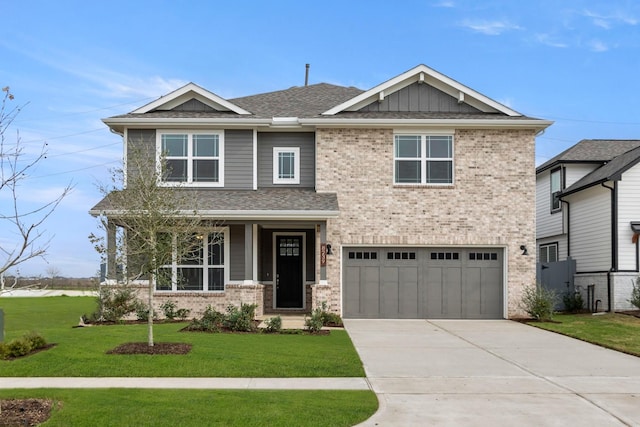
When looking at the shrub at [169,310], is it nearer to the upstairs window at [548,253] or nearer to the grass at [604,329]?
the grass at [604,329]

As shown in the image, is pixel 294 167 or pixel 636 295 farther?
pixel 294 167

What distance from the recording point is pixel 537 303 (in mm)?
19328

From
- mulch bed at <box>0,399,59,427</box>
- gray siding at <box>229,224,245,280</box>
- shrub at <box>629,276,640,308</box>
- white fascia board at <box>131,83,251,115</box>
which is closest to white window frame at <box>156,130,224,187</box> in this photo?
white fascia board at <box>131,83,251,115</box>

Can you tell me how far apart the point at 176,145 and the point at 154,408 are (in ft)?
43.6

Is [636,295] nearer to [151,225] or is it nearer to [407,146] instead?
[407,146]

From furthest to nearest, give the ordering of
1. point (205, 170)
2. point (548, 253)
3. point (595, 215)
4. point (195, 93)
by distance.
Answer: point (548, 253) → point (595, 215) → point (195, 93) → point (205, 170)

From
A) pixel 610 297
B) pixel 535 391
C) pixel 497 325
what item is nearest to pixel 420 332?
pixel 497 325

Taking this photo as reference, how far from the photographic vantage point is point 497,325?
1864cm

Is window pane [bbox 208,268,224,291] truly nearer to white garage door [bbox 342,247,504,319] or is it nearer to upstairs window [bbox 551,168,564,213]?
white garage door [bbox 342,247,504,319]

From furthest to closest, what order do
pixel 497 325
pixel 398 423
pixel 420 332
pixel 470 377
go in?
1. pixel 497 325
2. pixel 420 332
3. pixel 470 377
4. pixel 398 423

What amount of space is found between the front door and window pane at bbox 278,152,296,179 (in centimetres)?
215

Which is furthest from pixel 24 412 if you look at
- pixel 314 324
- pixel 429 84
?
pixel 429 84

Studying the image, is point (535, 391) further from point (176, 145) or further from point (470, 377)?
point (176, 145)

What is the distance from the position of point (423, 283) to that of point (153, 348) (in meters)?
10.2
